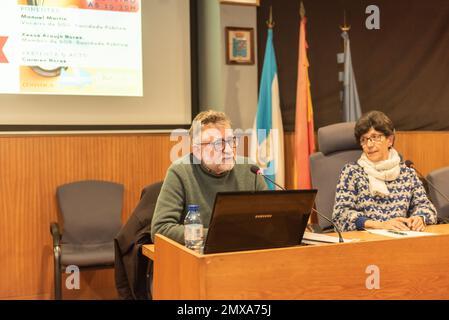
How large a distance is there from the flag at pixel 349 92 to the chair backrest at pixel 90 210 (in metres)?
1.65

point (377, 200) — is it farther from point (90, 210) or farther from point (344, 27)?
point (90, 210)

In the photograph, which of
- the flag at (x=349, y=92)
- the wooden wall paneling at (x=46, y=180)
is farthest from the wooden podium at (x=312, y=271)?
the flag at (x=349, y=92)

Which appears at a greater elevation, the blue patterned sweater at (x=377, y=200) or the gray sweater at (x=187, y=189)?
the gray sweater at (x=187, y=189)

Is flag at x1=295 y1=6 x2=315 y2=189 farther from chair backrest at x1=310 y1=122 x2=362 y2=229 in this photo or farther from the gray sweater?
the gray sweater

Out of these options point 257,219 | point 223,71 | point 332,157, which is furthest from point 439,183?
point 257,219

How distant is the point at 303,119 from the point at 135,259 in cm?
187

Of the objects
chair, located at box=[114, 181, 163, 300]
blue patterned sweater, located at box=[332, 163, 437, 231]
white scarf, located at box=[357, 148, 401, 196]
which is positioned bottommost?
chair, located at box=[114, 181, 163, 300]

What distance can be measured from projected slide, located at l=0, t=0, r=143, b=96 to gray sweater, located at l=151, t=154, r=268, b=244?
159cm

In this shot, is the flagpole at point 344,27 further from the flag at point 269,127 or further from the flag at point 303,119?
the flag at point 269,127

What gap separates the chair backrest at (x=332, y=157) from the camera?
360 cm

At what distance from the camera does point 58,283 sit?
3512 millimetres

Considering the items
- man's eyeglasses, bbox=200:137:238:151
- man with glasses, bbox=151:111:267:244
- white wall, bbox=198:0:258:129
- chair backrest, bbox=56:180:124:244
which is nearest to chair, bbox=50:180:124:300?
chair backrest, bbox=56:180:124:244

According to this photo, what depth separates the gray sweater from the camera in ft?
8.12
